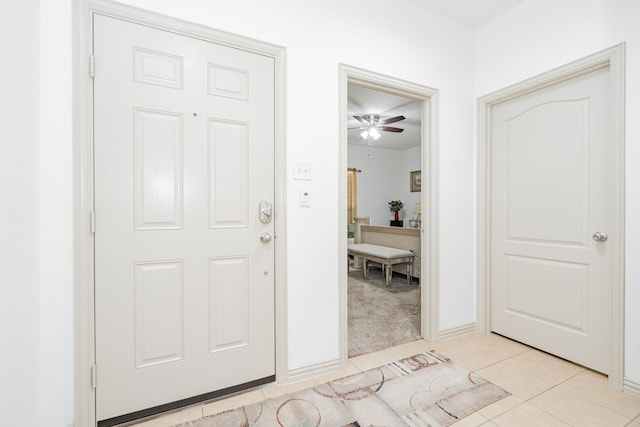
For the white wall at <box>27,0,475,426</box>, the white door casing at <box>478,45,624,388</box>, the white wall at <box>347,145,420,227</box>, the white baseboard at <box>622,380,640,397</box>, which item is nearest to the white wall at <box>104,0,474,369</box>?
the white wall at <box>27,0,475,426</box>

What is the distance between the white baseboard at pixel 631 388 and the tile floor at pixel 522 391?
3 centimetres

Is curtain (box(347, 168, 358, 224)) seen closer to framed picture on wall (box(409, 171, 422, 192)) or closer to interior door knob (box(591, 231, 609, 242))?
framed picture on wall (box(409, 171, 422, 192))

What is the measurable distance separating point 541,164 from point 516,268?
85 centimetres

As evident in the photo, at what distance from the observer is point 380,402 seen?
1633mm

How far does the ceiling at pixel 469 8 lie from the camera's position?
7.41 feet

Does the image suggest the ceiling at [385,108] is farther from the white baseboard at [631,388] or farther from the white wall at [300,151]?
the white baseboard at [631,388]

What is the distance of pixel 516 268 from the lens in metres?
2.38

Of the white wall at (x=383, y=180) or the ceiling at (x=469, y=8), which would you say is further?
the white wall at (x=383, y=180)

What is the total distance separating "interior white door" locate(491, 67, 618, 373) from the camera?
1.90m

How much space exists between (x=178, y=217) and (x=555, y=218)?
256 centimetres

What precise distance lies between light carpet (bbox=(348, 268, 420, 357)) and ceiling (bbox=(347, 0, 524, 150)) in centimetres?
210

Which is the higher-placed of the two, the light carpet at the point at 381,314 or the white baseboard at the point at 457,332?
the white baseboard at the point at 457,332

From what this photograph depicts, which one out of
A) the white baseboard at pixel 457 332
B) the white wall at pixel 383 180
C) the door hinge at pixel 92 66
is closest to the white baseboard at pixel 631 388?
the white baseboard at pixel 457 332

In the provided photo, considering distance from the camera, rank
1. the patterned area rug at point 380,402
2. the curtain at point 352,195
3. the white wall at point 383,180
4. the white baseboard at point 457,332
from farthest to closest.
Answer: the white wall at point 383,180 → the curtain at point 352,195 → the white baseboard at point 457,332 → the patterned area rug at point 380,402
